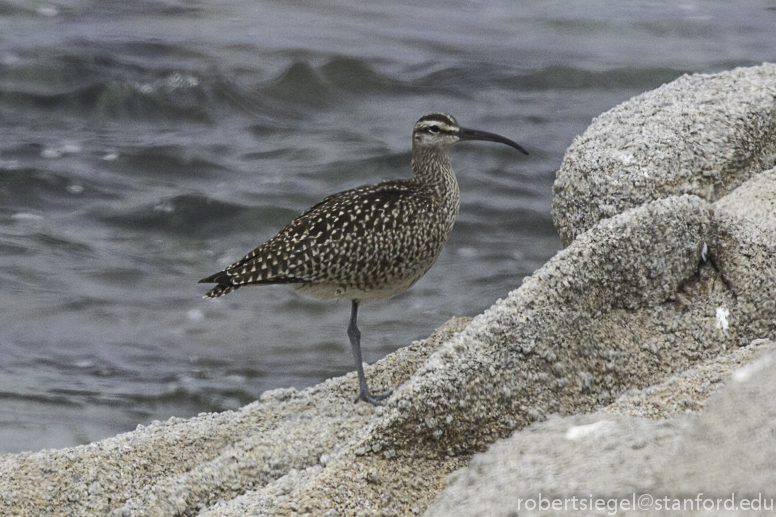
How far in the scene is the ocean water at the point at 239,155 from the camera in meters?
7.38

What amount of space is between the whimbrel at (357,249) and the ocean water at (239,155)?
79.2 inches

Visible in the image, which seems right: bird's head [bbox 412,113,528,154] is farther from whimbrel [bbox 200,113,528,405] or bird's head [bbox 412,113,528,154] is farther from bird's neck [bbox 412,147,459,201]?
whimbrel [bbox 200,113,528,405]

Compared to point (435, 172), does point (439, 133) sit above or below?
above

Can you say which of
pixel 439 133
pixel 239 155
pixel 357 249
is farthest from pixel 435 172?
pixel 239 155

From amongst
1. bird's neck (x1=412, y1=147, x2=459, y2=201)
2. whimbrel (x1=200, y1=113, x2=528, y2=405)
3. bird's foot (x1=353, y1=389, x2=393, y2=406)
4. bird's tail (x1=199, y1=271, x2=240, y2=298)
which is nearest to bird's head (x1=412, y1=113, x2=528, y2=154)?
bird's neck (x1=412, y1=147, x2=459, y2=201)

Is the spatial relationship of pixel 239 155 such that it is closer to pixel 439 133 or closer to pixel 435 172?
pixel 439 133

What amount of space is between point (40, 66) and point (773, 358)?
11.7 m

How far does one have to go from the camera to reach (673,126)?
17.0ft

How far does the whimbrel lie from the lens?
491 cm

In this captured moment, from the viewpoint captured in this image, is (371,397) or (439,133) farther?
(439,133)

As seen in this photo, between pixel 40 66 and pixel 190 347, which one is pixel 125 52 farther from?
pixel 190 347

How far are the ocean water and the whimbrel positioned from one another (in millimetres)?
2011

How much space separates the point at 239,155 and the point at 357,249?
6.82 metres

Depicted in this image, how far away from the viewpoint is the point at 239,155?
11.4 metres
